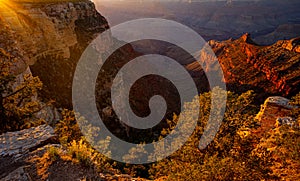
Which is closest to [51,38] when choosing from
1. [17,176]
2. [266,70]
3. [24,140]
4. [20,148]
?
[24,140]

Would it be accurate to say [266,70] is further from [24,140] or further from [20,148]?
[20,148]

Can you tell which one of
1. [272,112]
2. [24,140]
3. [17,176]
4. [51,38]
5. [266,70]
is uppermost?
[51,38]

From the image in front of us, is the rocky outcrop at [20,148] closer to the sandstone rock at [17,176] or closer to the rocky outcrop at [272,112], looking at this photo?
the sandstone rock at [17,176]

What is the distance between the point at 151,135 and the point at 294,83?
104 feet

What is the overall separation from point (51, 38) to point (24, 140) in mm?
23730

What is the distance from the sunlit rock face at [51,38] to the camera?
82.6 ft

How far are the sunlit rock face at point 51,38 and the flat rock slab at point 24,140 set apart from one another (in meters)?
14.8

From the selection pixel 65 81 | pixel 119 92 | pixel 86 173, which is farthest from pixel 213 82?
pixel 86 173

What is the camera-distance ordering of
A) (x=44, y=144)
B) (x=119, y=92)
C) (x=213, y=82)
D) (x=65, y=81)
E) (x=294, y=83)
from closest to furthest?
(x=44, y=144)
(x=65, y=81)
(x=119, y=92)
(x=294, y=83)
(x=213, y=82)

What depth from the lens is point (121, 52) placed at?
4609cm

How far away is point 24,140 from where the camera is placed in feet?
30.5

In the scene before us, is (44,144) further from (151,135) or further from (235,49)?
(235,49)

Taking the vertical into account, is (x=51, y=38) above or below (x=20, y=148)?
above

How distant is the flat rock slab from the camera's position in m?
8.59
